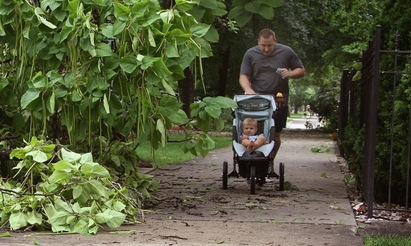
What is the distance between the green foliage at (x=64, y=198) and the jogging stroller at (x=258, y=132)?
2598 millimetres

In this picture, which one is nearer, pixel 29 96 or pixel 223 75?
pixel 29 96

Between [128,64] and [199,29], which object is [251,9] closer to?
[199,29]

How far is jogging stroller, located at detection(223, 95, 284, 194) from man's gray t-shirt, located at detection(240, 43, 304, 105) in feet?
2.40

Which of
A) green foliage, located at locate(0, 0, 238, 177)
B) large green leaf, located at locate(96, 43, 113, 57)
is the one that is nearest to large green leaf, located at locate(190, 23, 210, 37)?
green foliage, located at locate(0, 0, 238, 177)

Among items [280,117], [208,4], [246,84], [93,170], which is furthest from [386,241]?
[246,84]

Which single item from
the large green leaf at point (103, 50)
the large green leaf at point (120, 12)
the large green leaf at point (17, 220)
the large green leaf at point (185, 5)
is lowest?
the large green leaf at point (17, 220)

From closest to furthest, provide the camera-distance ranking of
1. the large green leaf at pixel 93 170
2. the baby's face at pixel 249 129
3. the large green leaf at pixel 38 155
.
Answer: the large green leaf at pixel 93 170, the large green leaf at pixel 38 155, the baby's face at pixel 249 129

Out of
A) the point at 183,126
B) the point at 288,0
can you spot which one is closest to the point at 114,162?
the point at 183,126

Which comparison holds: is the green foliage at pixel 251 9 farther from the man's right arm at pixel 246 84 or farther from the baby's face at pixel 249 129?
the man's right arm at pixel 246 84

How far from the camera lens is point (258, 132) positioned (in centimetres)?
945

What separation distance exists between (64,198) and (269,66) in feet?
14.4

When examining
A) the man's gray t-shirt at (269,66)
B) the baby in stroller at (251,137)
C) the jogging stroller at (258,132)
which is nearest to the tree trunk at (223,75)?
the man's gray t-shirt at (269,66)

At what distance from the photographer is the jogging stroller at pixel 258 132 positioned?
8961 millimetres

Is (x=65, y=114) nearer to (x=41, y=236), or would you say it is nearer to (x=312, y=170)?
(x=41, y=236)
